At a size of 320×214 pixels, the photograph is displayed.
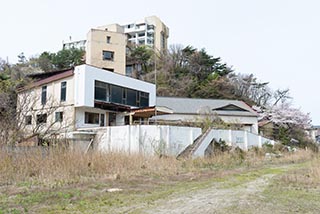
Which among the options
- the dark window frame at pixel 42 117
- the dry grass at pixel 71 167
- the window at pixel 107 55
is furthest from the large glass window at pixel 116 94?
the dry grass at pixel 71 167

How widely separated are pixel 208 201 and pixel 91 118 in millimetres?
19240

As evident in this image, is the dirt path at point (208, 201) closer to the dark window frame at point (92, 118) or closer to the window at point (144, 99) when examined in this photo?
the dark window frame at point (92, 118)

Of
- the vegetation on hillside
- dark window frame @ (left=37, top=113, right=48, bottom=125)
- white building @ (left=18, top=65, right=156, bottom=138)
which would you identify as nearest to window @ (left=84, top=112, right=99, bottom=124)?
white building @ (left=18, top=65, right=156, bottom=138)

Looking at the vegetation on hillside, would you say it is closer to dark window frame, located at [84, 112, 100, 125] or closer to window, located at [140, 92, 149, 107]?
window, located at [140, 92, 149, 107]

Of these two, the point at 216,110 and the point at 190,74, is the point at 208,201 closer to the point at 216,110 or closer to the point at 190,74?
the point at 216,110

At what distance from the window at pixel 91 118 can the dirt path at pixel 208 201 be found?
1728 cm

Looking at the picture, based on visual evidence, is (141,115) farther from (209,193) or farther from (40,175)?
(209,193)

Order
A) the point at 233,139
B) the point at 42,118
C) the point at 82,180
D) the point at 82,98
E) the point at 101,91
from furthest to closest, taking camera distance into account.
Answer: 1. the point at 101,91
2. the point at 233,139
3. the point at 42,118
4. the point at 82,98
5. the point at 82,180

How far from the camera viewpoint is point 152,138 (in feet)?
63.2

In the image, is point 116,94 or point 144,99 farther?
point 144,99

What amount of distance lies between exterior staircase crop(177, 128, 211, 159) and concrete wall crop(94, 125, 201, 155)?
0.62 feet

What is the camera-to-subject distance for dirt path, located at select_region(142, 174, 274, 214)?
597 centimetres

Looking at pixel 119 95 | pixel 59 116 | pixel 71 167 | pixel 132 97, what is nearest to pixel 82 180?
pixel 71 167

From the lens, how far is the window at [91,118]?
80.1 feet
